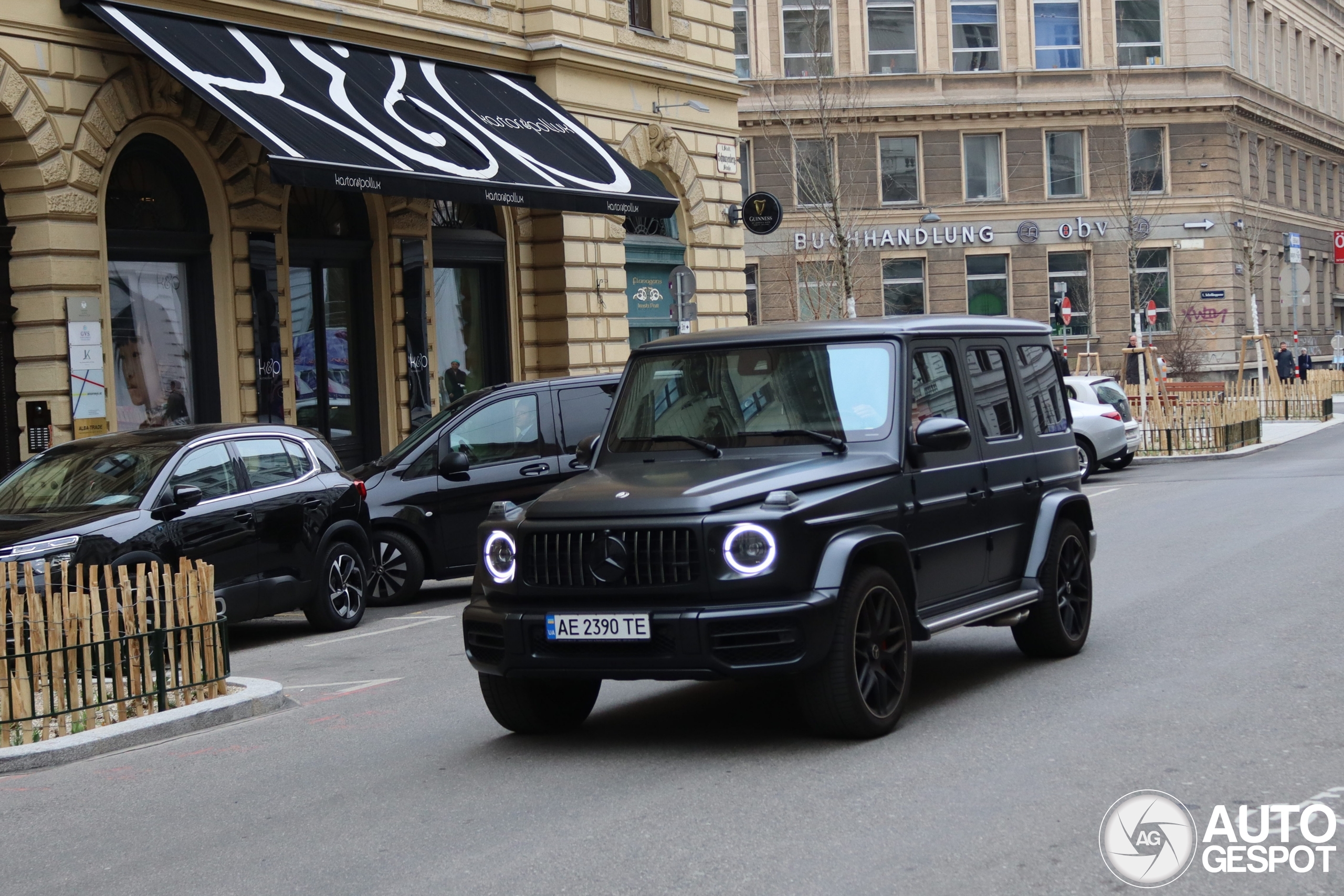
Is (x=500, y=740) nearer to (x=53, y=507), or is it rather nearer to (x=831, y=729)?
(x=831, y=729)

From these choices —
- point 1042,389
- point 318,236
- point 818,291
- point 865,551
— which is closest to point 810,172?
point 818,291

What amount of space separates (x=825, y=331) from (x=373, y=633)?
611 centimetres

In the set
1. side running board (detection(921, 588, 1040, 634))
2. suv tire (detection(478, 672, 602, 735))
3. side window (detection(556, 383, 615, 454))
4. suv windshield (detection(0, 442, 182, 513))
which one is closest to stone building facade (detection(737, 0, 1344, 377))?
side window (detection(556, 383, 615, 454))

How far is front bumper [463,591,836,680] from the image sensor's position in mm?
7035

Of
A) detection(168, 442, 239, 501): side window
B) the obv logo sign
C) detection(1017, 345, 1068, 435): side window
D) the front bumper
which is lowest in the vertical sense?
the front bumper

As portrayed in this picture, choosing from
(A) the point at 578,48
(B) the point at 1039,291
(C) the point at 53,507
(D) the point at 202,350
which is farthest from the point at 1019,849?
(B) the point at 1039,291

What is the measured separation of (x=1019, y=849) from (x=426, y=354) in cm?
1836

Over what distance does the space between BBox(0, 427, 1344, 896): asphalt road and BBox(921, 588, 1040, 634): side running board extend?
15.8 inches

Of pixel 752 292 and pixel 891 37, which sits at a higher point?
pixel 891 37

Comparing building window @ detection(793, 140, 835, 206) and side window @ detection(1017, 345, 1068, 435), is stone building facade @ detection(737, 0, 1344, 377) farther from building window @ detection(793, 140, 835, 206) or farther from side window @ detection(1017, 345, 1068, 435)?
side window @ detection(1017, 345, 1068, 435)

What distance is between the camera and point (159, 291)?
19.3 m

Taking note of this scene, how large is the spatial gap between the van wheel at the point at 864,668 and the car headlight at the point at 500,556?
1.38 meters

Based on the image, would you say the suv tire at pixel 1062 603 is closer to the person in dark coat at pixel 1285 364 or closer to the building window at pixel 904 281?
the person in dark coat at pixel 1285 364

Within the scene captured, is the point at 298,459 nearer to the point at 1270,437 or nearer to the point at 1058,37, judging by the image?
the point at 1270,437
